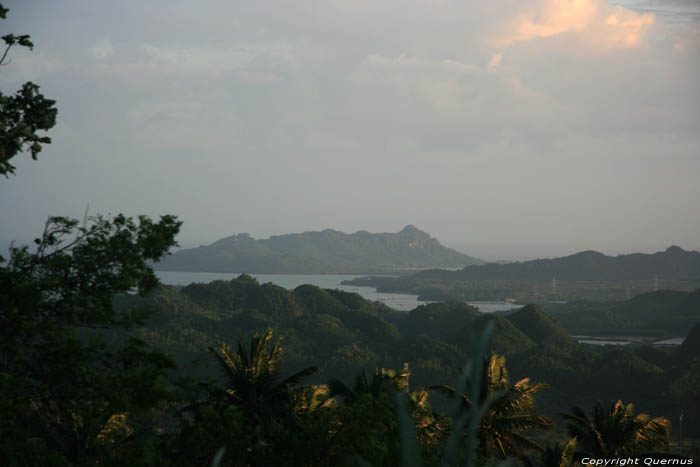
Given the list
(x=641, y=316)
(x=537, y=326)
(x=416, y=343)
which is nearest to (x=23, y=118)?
(x=416, y=343)

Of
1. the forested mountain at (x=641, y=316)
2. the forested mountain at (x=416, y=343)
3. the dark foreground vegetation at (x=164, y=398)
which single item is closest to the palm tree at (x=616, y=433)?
the dark foreground vegetation at (x=164, y=398)

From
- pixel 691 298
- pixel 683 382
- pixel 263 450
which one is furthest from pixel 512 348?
pixel 263 450

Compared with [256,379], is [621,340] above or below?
below

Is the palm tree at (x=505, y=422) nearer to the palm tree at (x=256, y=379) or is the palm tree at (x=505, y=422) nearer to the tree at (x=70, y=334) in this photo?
the palm tree at (x=256, y=379)

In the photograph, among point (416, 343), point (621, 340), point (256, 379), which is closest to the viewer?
point (256, 379)

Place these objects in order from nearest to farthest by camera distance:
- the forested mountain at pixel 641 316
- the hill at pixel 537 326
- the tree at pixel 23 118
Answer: the tree at pixel 23 118
the hill at pixel 537 326
the forested mountain at pixel 641 316

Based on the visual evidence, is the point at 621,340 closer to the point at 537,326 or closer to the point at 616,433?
the point at 537,326

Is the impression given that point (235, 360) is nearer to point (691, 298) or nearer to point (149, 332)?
point (149, 332)

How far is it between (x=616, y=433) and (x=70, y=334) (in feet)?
64.3

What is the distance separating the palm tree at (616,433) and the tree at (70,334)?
1751 cm

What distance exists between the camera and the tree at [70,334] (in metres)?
11.8

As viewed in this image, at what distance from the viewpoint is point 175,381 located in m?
13.5

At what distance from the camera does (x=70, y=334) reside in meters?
12.3

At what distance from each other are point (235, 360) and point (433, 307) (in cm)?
13112
